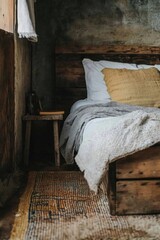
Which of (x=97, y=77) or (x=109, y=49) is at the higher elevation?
(x=109, y=49)

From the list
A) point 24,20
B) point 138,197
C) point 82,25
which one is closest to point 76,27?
point 82,25

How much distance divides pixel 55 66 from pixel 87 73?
0.36m

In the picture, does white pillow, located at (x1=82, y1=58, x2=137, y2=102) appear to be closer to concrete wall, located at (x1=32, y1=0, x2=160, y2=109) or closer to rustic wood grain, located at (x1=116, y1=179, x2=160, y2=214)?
concrete wall, located at (x1=32, y1=0, x2=160, y2=109)

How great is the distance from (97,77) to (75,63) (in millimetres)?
326

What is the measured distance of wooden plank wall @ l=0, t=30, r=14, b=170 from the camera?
2086mm

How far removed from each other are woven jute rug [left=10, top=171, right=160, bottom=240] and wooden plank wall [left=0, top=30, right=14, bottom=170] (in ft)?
0.97

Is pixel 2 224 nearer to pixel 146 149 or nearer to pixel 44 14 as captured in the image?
pixel 146 149

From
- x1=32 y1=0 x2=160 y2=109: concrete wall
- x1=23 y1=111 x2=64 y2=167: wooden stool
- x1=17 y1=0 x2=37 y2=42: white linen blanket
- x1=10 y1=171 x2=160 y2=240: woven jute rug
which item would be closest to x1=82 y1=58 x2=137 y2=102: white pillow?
x1=32 y1=0 x2=160 y2=109: concrete wall

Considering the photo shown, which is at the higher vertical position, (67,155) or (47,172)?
(67,155)

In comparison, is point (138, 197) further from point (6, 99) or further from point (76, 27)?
point (76, 27)

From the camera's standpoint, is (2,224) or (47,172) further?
(47,172)

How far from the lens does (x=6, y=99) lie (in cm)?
218

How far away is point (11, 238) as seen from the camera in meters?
1.49

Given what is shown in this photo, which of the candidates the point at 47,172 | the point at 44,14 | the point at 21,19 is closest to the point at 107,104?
the point at 47,172
